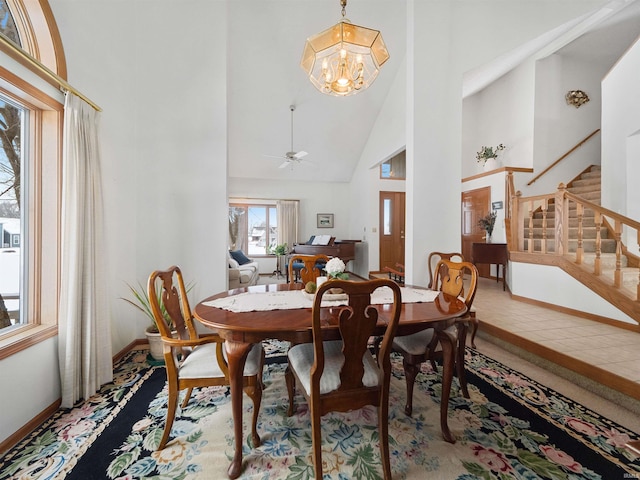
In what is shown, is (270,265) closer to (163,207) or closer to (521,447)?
(163,207)

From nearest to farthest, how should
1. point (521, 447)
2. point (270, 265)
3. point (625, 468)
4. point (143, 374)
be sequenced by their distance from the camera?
point (625, 468)
point (521, 447)
point (143, 374)
point (270, 265)

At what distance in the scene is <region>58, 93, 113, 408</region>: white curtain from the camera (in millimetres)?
1974

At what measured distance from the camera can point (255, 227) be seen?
7984mm

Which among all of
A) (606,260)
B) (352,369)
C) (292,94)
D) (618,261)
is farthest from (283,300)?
(292,94)

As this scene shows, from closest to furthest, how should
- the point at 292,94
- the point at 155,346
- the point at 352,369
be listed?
the point at 352,369, the point at 155,346, the point at 292,94

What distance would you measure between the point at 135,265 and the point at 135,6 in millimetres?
2639

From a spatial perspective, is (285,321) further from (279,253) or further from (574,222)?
(279,253)

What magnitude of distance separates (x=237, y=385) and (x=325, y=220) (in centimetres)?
684

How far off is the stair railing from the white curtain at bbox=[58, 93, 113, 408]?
5006 millimetres

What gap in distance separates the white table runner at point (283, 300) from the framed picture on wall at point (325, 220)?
19.4 ft

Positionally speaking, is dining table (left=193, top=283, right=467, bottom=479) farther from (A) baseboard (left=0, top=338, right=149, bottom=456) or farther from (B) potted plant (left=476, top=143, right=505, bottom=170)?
(B) potted plant (left=476, top=143, right=505, bottom=170)

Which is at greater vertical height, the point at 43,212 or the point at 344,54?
the point at 344,54

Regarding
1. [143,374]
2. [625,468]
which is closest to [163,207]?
[143,374]

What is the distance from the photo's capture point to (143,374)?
240cm
